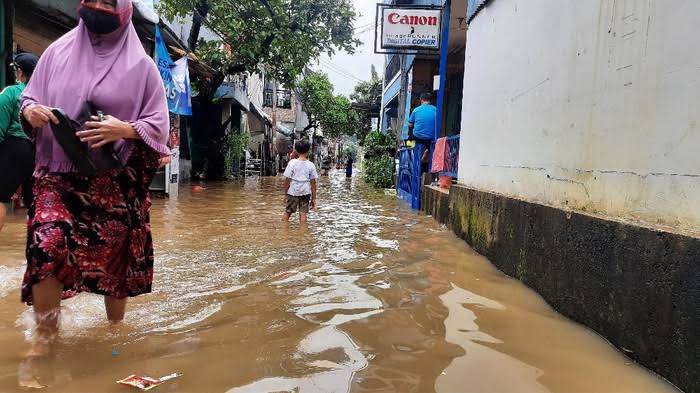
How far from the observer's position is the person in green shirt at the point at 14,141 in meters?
3.56

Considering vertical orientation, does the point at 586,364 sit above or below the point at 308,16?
below

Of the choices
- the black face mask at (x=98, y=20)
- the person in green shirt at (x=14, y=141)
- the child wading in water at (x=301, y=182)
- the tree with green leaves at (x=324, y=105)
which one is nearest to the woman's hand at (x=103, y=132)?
the black face mask at (x=98, y=20)

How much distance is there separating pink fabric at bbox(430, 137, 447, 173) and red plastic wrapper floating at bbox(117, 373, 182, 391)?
6.21m

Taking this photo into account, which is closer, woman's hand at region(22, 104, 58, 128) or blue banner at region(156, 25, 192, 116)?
woman's hand at region(22, 104, 58, 128)

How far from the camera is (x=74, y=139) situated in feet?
6.75

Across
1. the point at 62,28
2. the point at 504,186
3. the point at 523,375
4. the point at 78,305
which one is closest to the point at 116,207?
the point at 78,305

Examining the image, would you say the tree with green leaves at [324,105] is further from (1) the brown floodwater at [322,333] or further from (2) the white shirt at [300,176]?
(1) the brown floodwater at [322,333]

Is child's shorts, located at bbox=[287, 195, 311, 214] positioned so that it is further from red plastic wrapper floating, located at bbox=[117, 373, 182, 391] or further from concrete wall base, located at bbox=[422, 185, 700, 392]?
red plastic wrapper floating, located at bbox=[117, 373, 182, 391]

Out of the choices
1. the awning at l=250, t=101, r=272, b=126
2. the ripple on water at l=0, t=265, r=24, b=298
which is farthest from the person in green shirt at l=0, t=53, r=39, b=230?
the awning at l=250, t=101, r=272, b=126

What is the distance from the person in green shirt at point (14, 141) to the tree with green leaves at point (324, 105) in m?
32.2

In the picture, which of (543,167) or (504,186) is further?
(504,186)

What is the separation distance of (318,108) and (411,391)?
122 ft

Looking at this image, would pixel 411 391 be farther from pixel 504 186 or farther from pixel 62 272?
pixel 504 186

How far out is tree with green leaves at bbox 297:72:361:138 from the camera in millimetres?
37259
